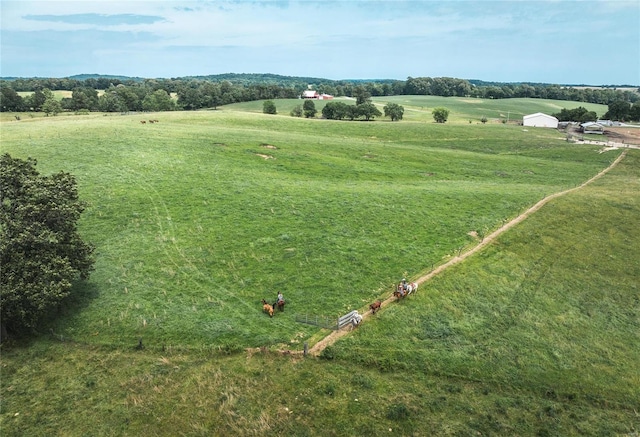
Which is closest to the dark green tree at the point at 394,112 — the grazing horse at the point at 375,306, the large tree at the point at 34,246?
the grazing horse at the point at 375,306

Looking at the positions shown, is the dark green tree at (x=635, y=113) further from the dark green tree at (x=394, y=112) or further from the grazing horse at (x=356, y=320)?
the grazing horse at (x=356, y=320)

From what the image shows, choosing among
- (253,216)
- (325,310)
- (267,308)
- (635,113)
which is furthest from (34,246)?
(635,113)

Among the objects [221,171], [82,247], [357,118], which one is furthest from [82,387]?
[357,118]

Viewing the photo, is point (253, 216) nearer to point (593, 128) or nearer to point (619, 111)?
point (593, 128)

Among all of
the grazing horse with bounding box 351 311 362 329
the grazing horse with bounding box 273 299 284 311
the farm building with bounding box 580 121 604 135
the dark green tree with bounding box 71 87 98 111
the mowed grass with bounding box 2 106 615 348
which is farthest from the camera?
the dark green tree with bounding box 71 87 98 111

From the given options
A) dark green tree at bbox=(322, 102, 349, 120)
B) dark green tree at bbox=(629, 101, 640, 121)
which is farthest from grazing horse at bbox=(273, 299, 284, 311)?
dark green tree at bbox=(629, 101, 640, 121)

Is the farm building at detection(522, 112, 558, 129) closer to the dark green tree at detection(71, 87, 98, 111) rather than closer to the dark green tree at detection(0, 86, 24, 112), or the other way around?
the dark green tree at detection(71, 87, 98, 111)
